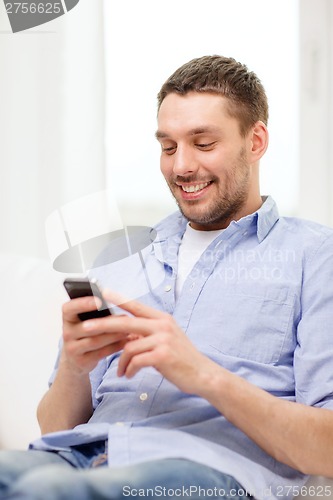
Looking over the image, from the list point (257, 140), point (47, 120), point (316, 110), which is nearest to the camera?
point (257, 140)

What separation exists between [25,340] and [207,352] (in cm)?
58

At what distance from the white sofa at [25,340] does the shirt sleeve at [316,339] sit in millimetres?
644

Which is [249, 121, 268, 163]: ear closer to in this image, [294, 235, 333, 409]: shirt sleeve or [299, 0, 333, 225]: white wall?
[294, 235, 333, 409]: shirt sleeve

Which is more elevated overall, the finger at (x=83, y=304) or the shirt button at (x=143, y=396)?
the finger at (x=83, y=304)

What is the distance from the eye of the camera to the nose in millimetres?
1383

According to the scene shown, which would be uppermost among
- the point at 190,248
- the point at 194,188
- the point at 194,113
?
the point at 194,113

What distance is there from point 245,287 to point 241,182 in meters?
0.26

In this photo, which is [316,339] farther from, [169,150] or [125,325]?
[169,150]

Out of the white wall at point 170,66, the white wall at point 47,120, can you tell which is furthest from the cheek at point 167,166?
the white wall at point 170,66

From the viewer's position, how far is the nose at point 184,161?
1.38 m

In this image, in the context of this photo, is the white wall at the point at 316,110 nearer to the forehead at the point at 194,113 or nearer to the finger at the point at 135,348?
the forehead at the point at 194,113

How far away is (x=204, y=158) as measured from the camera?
1396mm

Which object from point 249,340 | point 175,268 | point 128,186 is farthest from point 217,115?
point 128,186

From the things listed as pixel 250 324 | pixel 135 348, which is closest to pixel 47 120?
pixel 250 324
